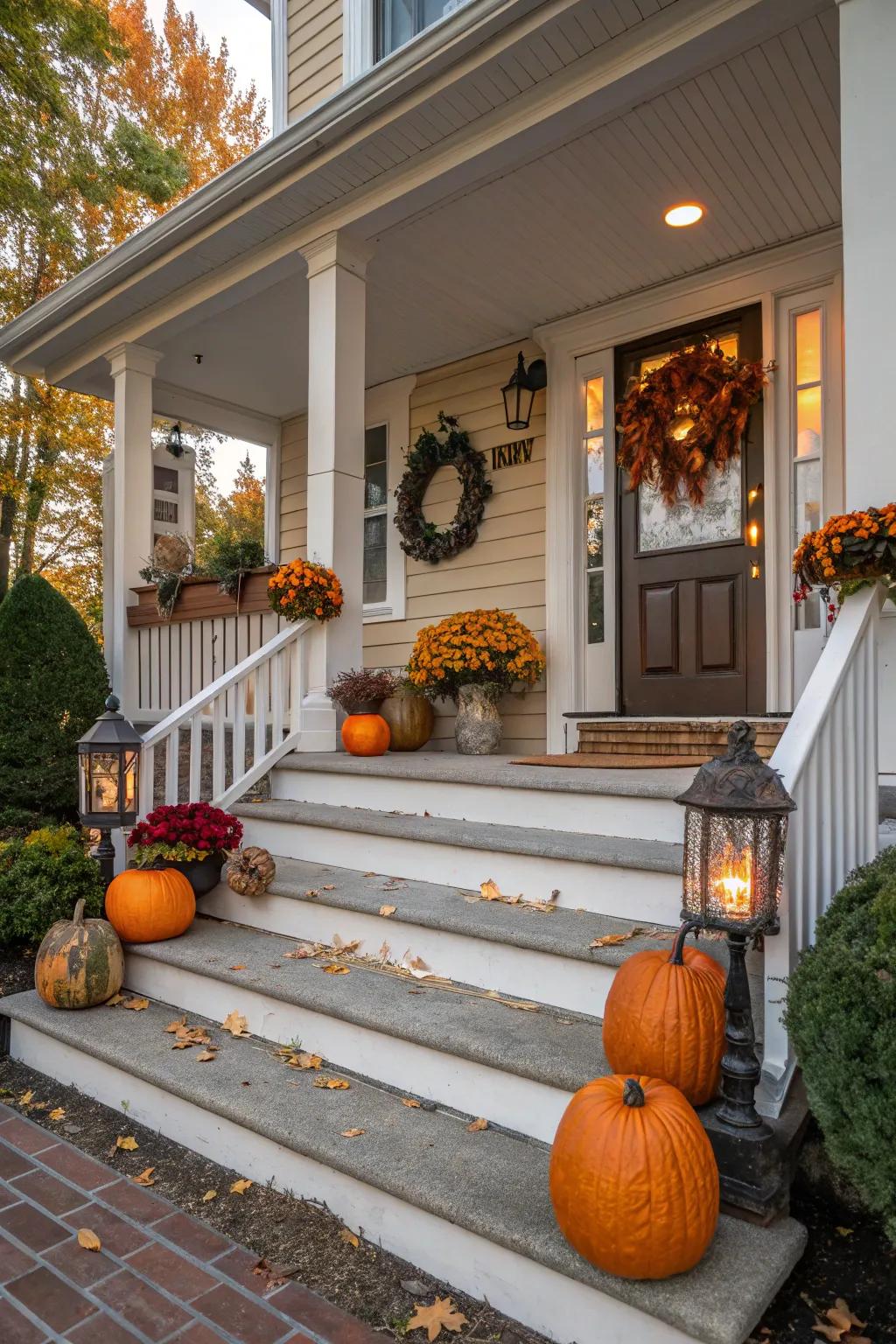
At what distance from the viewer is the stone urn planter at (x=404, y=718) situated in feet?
15.4

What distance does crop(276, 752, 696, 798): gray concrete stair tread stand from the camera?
2826mm

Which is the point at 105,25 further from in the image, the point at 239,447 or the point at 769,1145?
the point at 769,1145

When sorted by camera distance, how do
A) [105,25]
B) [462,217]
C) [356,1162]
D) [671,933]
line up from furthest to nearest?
[105,25]
[462,217]
[671,933]
[356,1162]

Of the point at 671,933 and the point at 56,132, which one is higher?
the point at 56,132

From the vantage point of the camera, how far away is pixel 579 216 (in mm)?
4195

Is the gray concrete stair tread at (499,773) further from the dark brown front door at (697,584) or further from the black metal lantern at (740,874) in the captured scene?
A: the dark brown front door at (697,584)

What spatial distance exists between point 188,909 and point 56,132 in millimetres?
9568

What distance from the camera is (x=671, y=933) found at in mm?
2324

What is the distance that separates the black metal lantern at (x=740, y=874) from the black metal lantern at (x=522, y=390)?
396cm

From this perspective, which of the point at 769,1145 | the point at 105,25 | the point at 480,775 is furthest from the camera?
the point at 105,25

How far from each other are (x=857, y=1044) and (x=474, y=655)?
3274 mm

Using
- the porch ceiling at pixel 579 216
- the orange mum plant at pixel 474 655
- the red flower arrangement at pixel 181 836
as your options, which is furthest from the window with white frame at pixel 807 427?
the red flower arrangement at pixel 181 836

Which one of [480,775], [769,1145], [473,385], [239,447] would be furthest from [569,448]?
[239,447]

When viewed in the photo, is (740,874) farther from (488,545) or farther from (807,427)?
(488,545)
